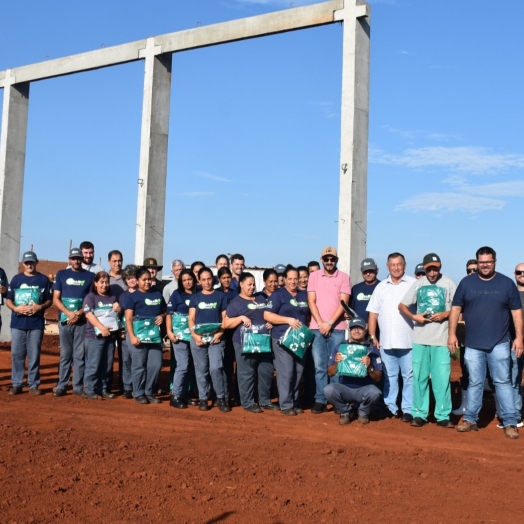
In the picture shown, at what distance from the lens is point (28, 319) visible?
10.9 meters

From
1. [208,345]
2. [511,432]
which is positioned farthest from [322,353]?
[511,432]

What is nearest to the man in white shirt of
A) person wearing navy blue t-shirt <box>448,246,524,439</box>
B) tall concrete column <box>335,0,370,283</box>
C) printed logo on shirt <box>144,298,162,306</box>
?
person wearing navy blue t-shirt <box>448,246,524,439</box>

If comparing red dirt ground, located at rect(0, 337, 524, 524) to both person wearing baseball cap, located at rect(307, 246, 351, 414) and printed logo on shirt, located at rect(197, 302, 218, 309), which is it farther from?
printed logo on shirt, located at rect(197, 302, 218, 309)

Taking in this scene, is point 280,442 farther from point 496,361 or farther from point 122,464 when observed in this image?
point 496,361

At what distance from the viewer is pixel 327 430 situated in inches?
344

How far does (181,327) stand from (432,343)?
11.3 feet

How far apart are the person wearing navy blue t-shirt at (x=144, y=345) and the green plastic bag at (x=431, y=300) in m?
3.67

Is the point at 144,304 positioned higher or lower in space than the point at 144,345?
higher

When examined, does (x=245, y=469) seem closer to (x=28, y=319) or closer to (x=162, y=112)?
(x=28, y=319)

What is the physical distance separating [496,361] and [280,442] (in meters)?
2.83

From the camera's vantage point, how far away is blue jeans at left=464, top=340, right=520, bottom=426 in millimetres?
8680

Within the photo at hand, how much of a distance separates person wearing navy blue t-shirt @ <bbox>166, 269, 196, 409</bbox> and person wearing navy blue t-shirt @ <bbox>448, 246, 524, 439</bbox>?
3.69 m

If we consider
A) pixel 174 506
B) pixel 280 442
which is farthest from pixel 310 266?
pixel 174 506

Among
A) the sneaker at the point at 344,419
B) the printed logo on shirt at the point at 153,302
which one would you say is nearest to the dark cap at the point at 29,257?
the printed logo on shirt at the point at 153,302
